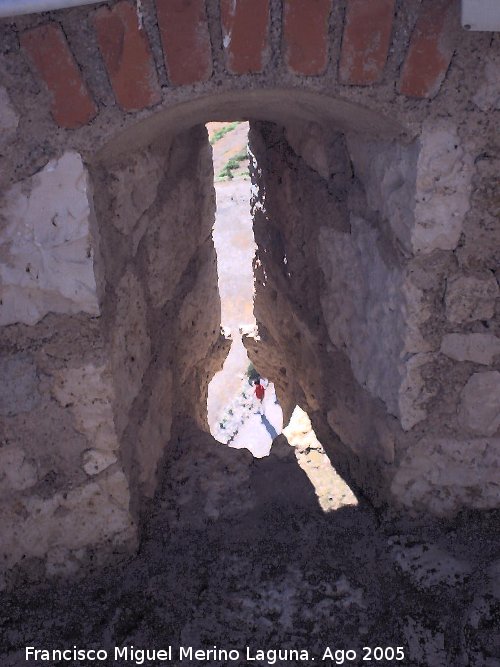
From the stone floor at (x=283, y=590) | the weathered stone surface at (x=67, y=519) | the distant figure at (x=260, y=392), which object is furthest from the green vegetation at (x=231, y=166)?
the weathered stone surface at (x=67, y=519)

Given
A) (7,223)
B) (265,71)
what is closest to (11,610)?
(7,223)

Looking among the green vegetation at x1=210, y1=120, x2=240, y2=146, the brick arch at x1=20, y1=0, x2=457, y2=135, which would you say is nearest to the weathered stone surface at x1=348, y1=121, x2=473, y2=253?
the brick arch at x1=20, y1=0, x2=457, y2=135

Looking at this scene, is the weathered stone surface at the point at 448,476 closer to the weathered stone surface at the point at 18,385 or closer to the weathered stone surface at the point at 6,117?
the weathered stone surface at the point at 18,385

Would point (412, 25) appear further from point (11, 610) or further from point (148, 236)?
point (11, 610)

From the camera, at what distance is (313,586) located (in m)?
1.30

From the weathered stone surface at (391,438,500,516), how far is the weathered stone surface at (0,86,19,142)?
40.1 inches

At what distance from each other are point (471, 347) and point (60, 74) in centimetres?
92

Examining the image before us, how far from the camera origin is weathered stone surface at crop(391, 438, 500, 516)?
133cm

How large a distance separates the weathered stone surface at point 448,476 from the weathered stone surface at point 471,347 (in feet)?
0.66

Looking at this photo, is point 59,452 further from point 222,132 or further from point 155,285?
point 222,132

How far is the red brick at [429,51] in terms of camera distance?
3.18 feet

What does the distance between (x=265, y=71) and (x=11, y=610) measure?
1182 millimetres

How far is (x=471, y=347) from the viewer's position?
1.24 meters

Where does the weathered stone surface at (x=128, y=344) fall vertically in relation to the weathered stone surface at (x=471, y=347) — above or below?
above
